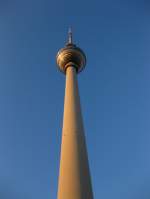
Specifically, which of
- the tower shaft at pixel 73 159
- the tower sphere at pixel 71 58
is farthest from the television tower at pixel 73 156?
the tower sphere at pixel 71 58

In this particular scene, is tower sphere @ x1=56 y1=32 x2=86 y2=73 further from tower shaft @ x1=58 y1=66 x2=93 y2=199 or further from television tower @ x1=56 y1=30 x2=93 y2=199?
tower shaft @ x1=58 y1=66 x2=93 y2=199

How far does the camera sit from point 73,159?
16.4 m

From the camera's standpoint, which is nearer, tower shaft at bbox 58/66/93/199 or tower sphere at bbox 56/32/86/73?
tower shaft at bbox 58/66/93/199

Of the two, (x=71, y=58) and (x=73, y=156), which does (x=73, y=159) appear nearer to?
(x=73, y=156)

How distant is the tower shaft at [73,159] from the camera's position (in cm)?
1432

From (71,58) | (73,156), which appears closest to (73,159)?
(73,156)

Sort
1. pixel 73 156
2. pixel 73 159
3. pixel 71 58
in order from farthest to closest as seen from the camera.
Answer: pixel 71 58, pixel 73 156, pixel 73 159

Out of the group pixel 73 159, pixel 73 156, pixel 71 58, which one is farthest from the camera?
pixel 71 58

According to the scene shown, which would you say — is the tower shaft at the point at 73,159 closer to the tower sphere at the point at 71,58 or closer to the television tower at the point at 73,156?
the television tower at the point at 73,156

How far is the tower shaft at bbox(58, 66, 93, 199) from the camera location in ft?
47.0

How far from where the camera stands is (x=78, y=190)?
14.1 meters

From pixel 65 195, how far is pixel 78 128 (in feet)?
20.5

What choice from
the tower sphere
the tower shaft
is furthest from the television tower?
the tower sphere

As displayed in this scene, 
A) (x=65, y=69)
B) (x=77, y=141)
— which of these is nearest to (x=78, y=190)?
(x=77, y=141)
